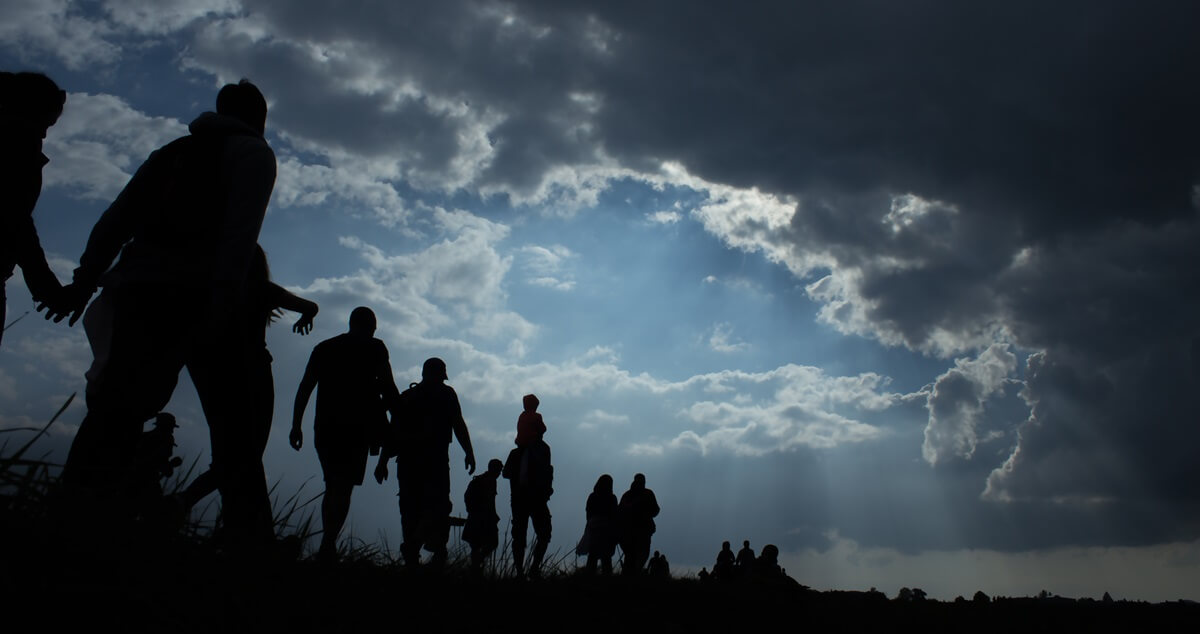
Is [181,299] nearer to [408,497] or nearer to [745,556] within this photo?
[408,497]

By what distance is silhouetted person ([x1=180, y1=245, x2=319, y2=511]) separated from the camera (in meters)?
3.68

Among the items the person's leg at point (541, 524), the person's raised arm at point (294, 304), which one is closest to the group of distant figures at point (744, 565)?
the person's leg at point (541, 524)

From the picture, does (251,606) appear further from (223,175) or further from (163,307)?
(223,175)

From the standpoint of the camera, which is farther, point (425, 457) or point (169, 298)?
point (425, 457)

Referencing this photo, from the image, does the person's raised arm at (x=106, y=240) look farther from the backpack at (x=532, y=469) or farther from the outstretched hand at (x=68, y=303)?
the backpack at (x=532, y=469)

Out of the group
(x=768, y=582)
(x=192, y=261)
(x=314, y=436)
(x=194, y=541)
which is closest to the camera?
(x=194, y=541)

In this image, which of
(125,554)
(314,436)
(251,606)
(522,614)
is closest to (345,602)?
(251,606)

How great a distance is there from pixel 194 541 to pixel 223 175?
1481mm

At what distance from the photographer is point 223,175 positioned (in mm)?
3463

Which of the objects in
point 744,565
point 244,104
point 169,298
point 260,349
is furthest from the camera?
point 744,565

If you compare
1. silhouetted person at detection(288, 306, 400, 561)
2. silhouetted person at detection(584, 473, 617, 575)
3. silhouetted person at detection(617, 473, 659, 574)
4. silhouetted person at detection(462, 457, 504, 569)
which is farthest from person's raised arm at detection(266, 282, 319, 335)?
silhouetted person at detection(617, 473, 659, 574)

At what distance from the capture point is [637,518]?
1416 cm

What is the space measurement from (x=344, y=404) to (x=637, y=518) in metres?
8.54

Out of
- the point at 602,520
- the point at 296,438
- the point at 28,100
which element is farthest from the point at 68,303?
the point at 602,520
